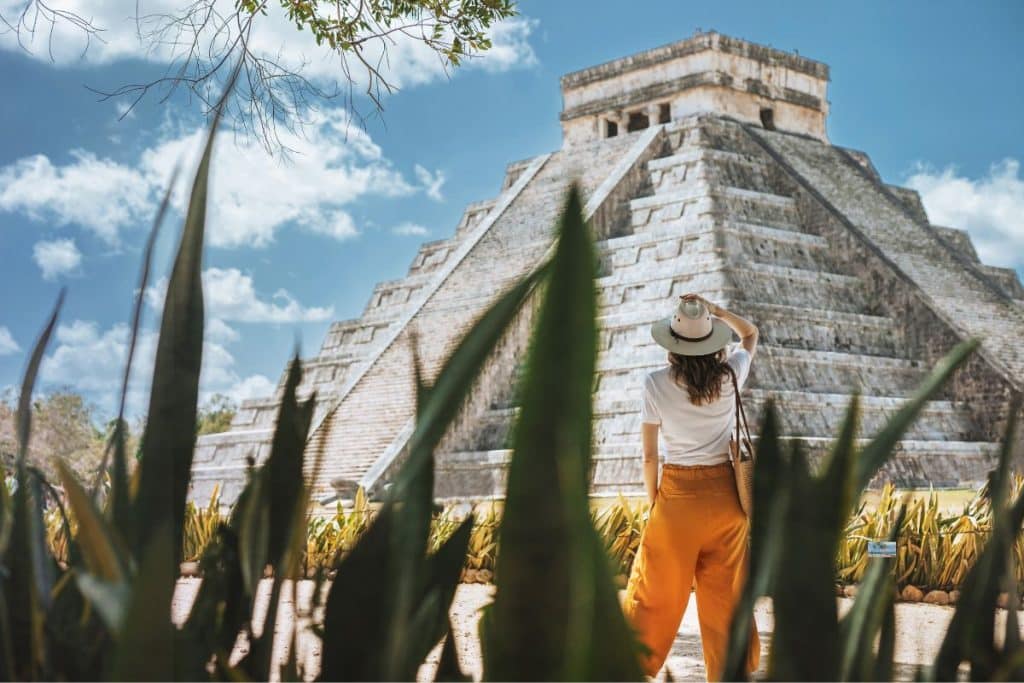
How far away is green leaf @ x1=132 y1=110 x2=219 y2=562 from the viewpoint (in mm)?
878

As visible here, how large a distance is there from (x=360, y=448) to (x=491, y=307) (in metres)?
14.1

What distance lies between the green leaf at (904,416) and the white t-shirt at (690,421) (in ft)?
7.67

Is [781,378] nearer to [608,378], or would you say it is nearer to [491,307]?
[608,378]

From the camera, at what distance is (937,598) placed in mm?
6246

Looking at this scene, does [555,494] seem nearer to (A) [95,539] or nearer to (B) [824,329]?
(A) [95,539]

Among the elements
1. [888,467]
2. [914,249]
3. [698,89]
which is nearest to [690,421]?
[888,467]

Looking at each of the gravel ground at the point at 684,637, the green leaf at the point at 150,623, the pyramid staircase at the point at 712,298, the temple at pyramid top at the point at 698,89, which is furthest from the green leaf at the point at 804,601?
the temple at pyramid top at the point at 698,89

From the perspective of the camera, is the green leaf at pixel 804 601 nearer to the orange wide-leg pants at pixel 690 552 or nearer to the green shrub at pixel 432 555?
the green shrub at pixel 432 555

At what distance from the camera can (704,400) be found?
331cm

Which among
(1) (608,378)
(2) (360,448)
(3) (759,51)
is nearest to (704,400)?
(1) (608,378)

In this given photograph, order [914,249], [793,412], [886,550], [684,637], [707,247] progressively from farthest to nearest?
1. [914,249]
2. [707,247]
3. [793,412]
4. [684,637]
5. [886,550]

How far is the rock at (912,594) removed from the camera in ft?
20.6

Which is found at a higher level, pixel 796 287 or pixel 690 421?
pixel 796 287

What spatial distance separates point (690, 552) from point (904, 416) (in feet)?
8.14
